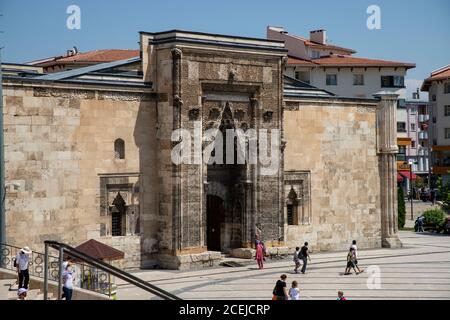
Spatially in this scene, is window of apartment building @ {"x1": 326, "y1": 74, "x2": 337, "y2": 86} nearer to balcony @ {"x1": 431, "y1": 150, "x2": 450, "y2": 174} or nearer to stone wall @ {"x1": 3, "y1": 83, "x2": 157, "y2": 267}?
balcony @ {"x1": 431, "y1": 150, "x2": 450, "y2": 174}

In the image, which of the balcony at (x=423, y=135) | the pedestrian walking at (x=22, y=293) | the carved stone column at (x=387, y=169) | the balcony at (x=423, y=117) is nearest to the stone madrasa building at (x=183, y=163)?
the carved stone column at (x=387, y=169)

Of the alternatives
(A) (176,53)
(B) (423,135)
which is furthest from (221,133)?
(B) (423,135)

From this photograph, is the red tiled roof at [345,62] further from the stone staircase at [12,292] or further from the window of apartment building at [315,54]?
the stone staircase at [12,292]

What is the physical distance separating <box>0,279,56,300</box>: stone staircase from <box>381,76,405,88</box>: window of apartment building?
2401 inches

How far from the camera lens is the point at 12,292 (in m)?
26.9

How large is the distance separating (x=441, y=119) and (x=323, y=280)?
2303 inches

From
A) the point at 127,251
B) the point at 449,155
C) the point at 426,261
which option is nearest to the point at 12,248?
the point at 127,251

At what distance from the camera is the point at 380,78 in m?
83.6

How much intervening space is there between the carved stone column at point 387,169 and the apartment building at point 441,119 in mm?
41813

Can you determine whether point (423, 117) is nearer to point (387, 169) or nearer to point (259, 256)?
point (387, 169)

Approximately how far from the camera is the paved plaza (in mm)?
31609

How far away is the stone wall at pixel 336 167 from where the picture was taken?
142 feet

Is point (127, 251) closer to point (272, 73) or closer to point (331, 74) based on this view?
point (272, 73)

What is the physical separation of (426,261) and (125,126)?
51.5 feet
